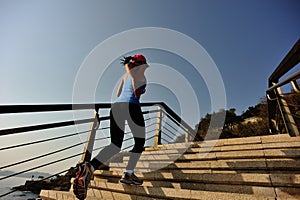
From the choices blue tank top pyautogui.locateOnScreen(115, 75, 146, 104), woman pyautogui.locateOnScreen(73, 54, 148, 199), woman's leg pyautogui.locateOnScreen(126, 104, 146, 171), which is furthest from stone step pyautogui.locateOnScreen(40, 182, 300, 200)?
blue tank top pyautogui.locateOnScreen(115, 75, 146, 104)

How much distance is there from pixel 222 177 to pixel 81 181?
1.16m

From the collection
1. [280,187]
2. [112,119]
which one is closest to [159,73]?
[112,119]

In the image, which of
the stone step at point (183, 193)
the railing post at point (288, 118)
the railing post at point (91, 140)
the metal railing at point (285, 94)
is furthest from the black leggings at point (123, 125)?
the railing post at point (288, 118)

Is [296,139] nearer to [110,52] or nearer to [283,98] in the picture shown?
[283,98]

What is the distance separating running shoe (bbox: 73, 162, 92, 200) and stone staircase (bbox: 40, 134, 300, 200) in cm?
28

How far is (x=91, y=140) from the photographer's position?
8.32 ft

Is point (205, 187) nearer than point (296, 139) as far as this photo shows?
Yes

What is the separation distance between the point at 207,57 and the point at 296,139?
2770 millimetres

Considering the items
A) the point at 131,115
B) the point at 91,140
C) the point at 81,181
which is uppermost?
the point at 131,115

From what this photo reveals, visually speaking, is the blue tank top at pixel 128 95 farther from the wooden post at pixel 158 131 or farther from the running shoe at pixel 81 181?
A: the wooden post at pixel 158 131

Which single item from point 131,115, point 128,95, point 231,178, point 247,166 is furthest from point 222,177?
point 128,95

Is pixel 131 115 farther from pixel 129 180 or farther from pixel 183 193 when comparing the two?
pixel 183 193

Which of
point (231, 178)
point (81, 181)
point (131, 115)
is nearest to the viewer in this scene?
→ point (81, 181)

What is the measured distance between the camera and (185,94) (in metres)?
4.85
